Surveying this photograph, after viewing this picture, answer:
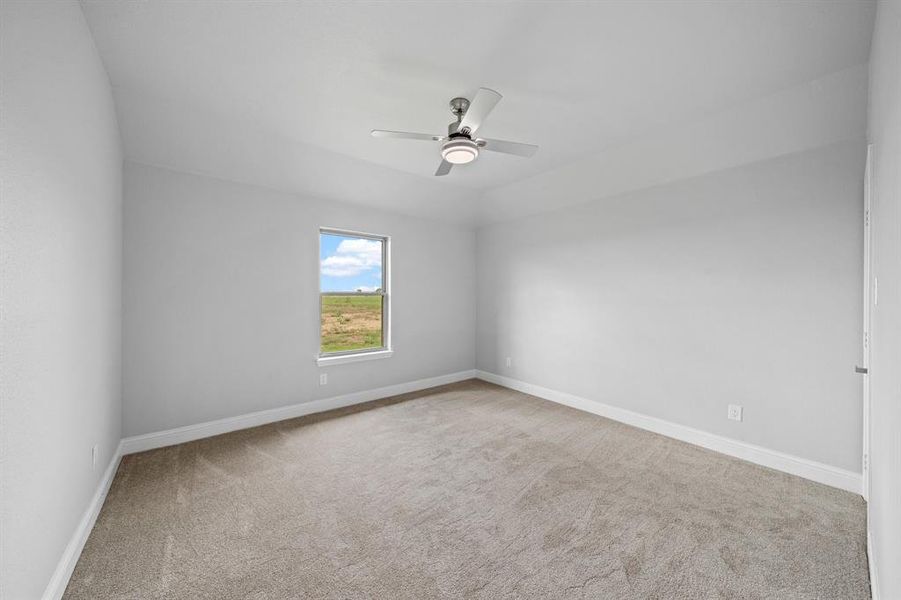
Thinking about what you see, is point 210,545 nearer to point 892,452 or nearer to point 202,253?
point 202,253

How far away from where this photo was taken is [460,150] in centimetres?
251

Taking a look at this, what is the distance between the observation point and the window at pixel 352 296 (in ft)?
13.7

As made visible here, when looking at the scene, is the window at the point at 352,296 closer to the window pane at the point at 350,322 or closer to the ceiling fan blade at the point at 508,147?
the window pane at the point at 350,322

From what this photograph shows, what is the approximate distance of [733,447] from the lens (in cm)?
296

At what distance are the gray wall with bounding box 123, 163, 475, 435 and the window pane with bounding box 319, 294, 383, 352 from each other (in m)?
0.21

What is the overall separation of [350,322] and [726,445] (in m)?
3.95

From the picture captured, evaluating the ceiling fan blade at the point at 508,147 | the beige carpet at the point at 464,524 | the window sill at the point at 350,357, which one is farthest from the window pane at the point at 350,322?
the ceiling fan blade at the point at 508,147

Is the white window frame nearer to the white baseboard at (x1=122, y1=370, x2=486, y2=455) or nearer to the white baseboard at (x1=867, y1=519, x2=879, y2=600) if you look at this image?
the white baseboard at (x1=122, y1=370, x2=486, y2=455)

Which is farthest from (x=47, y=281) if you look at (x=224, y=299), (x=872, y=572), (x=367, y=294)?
(x=872, y=572)

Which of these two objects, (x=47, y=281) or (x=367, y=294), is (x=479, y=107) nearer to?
(x=47, y=281)

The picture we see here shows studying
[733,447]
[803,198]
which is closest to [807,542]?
[733,447]

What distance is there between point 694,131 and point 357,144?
112 inches

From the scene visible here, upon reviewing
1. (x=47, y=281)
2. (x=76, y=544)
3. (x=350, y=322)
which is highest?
(x=47, y=281)

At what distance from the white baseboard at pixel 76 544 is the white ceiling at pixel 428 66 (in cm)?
251
